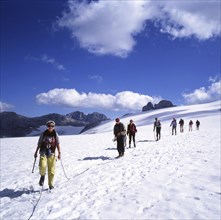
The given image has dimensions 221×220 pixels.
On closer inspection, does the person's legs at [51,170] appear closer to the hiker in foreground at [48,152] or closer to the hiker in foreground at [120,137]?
the hiker in foreground at [48,152]

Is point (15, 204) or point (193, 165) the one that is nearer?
point (15, 204)

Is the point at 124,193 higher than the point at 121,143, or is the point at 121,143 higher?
the point at 121,143

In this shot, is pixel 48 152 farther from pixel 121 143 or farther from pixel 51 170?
pixel 121 143

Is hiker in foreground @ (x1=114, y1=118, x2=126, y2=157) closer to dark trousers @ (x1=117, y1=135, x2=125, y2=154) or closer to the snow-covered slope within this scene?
dark trousers @ (x1=117, y1=135, x2=125, y2=154)

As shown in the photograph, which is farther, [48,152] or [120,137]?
[120,137]

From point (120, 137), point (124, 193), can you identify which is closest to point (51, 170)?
point (124, 193)

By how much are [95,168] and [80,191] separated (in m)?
4.13

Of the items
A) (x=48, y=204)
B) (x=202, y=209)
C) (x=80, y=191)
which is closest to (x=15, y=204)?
(x=48, y=204)

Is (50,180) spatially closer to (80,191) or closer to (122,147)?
(80,191)

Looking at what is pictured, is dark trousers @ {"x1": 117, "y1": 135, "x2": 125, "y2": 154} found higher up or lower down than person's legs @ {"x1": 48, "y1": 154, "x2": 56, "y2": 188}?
higher up

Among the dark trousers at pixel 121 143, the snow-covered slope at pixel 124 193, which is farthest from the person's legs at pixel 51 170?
the dark trousers at pixel 121 143

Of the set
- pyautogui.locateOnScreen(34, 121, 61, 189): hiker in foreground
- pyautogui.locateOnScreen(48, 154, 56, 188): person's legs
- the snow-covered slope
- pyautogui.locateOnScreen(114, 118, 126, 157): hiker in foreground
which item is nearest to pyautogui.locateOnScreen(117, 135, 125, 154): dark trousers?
pyautogui.locateOnScreen(114, 118, 126, 157): hiker in foreground

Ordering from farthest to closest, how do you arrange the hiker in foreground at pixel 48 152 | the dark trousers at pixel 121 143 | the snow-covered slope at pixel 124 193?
1. the dark trousers at pixel 121 143
2. the hiker in foreground at pixel 48 152
3. the snow-covered slope at pixel 124 193

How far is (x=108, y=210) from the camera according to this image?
7.63 metres
